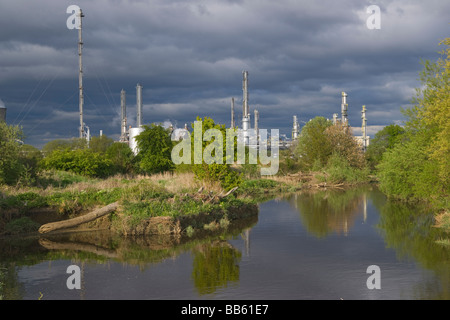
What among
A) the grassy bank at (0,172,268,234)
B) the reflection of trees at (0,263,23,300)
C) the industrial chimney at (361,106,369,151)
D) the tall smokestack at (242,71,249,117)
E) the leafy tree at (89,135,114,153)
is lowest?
the reflection of trees at (0,263,23,300)

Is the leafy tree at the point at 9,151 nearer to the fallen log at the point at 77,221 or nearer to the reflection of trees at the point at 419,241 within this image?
the fallen log at the point at 77,221

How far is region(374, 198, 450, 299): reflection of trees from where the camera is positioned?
1301cm

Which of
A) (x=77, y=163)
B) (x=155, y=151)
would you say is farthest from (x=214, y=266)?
(x=155, y=151)

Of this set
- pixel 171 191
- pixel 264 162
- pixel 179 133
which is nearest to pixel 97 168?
pixel 171 191

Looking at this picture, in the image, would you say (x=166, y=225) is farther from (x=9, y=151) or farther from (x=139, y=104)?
(x=139, y=104)

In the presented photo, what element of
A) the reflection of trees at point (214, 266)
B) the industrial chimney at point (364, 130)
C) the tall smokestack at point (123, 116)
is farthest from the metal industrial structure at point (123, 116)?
the reflection of trees at point (214, 266)

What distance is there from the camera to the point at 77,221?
73.0 ft

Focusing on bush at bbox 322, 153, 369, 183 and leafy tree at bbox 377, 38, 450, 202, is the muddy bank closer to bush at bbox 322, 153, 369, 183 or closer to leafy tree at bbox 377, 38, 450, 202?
leafy tree at bbox 377, 38, 450, 202

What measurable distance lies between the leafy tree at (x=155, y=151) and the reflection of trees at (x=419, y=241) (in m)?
24.7

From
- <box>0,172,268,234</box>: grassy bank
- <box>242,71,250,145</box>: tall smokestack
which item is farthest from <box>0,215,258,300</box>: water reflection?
<box>242,71,250,145</box>: tall smokestack

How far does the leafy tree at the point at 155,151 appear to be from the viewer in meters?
50.1

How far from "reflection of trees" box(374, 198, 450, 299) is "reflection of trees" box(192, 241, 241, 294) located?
5.68 metres

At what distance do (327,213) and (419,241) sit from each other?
1081 centimetres
